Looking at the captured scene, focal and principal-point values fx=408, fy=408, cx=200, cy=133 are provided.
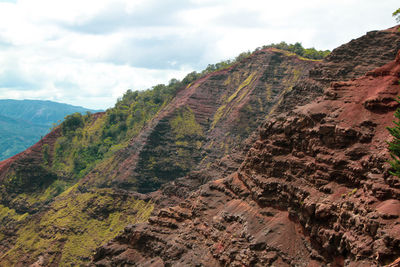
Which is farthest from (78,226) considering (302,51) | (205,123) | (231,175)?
(302,51)

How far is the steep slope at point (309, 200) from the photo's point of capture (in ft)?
83.0

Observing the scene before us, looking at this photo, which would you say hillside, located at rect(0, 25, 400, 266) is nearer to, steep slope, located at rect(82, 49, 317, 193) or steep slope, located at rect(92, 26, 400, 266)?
steep slope, located at rect(92, 26, 400, 266)

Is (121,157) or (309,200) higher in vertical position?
(309,200)

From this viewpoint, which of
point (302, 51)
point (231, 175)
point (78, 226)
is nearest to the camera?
point (231, 175)

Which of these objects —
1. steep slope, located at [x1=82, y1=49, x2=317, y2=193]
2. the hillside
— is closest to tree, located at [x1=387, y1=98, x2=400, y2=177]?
the hillside

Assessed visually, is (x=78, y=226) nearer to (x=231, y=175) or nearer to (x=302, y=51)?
(x=231, y=175)

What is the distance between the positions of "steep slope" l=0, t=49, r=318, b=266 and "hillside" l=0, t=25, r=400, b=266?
1.29 ft

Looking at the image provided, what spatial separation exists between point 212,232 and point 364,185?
654 inches

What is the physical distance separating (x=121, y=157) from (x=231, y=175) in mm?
65459

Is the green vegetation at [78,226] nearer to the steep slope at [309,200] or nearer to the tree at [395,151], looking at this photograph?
the steep slope at [309,200]

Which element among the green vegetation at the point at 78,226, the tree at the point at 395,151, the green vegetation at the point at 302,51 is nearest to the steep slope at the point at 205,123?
the green vegetation at the point at 302,51

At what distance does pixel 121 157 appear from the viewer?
10644 centimetres

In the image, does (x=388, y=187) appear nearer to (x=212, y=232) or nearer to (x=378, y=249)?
(x=378, y=249)

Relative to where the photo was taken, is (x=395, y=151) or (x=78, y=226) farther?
(x=78, y=226)
